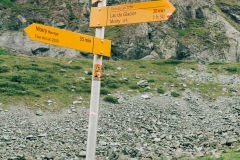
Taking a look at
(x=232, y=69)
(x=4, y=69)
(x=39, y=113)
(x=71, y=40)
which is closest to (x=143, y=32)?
(x=232, y=69)

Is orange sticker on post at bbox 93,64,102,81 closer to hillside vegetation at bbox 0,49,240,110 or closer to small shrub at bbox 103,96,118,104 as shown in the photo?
hillside vegetation at bbox 0,49,240,110

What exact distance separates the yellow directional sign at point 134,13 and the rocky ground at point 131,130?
411 inches

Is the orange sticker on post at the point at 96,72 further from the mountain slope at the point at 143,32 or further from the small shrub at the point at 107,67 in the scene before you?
the mountain slope at the point at 143,32

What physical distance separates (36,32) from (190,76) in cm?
3496

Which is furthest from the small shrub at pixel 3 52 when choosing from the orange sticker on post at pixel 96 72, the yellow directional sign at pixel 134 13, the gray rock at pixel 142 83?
the orange sticker on post at pixel 96 72

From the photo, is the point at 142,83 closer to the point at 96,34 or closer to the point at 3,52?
the point at 3,52

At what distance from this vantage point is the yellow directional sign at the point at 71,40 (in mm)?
5727

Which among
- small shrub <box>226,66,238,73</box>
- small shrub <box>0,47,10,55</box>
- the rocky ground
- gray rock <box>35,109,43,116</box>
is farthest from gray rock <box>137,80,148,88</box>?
small shrub <box>0,47,10,55</box>

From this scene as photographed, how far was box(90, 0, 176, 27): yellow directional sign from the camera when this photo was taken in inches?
237

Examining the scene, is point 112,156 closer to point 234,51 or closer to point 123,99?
point 123,99

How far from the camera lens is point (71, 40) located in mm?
5883

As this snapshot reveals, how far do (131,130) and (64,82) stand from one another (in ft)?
32.3

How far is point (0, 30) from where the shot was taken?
46000 mm

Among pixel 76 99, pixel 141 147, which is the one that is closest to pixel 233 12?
pixel 76 99
